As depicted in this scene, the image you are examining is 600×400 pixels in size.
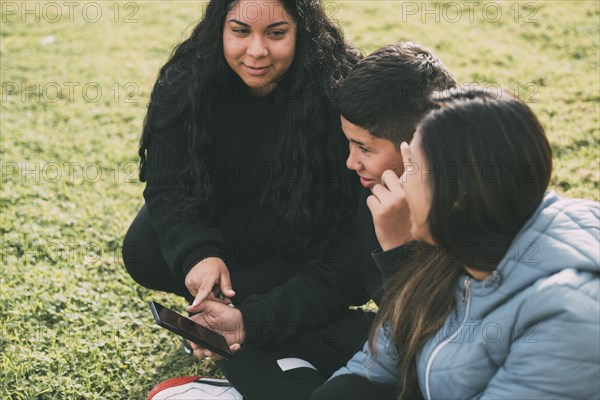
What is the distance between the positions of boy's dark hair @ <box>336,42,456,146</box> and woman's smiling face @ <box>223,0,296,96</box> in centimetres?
34

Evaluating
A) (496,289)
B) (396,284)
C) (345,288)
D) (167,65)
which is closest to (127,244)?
(167,65)

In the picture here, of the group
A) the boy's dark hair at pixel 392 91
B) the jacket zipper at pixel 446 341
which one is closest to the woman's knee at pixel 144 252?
the boy's dark hair at pixel 392 91

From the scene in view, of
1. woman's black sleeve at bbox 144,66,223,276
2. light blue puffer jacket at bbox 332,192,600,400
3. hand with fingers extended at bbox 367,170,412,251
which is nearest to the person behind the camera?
light blue puffer jacket at bbox 332,192,600,400

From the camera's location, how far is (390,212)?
226 cm

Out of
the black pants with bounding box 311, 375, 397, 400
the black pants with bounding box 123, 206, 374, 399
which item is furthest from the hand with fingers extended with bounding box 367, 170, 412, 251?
the black pants with bounding box 123, 206, 374, 399

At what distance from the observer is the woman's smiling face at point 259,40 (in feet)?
8.54

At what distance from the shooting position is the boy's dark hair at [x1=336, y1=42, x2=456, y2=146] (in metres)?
2.40

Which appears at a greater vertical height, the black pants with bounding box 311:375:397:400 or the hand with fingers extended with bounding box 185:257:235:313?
the hand with fingers extended with bounding box 185:257:235:313

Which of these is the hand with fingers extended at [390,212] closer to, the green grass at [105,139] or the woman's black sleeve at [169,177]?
the woman's black sleeve at [169,177]

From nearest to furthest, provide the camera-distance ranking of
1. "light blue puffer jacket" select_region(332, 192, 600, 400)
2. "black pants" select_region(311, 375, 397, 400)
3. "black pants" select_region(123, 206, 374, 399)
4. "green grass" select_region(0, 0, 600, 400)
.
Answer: "light blue puffer jacket" select_region(332, 192, 600, 400), "black pants" select_region(311, 375, 397, 400), "black pants" select_region(123, 206, 374, 399), "green grass" select_region(0, 0, 600, 400)

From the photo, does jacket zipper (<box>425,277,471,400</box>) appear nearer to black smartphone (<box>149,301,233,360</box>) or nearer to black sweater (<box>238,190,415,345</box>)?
black sweater (<box>238,190,415,345</box>)

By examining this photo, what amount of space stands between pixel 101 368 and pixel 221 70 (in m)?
1.29

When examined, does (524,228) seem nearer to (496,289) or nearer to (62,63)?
(496,289)

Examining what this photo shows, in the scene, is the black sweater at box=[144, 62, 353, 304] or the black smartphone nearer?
the black smartphone
